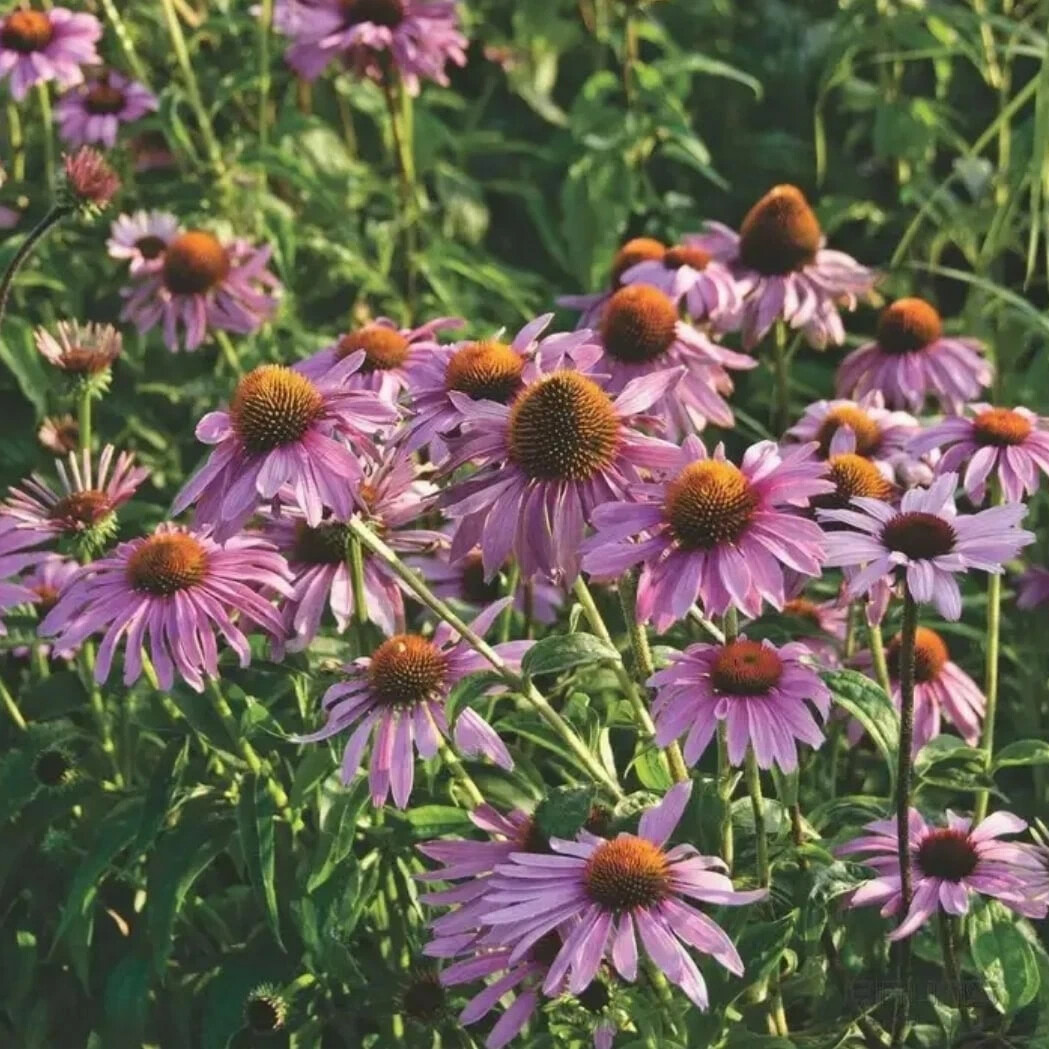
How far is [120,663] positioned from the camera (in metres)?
1.63

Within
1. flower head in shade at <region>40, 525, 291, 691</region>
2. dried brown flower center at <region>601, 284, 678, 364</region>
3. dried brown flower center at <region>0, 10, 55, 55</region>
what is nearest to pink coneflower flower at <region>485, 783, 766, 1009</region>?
flower head in shade at <region>40, 525, 291, 691</region>

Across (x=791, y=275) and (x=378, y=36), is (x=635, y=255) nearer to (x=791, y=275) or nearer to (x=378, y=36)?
(x=791, y=275)

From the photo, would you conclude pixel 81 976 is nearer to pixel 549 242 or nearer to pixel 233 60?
pixel 549 242

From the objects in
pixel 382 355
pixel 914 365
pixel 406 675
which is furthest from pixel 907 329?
pixel 406 675

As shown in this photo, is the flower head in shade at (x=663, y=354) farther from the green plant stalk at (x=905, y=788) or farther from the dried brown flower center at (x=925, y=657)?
the green plant stalk at (x=905, y=788)

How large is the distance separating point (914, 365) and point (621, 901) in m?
0.98

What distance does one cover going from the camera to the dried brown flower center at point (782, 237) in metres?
1.95

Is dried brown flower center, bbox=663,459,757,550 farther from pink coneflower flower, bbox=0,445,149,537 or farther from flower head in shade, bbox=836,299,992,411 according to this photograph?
flower head in shade, bbox=836,299,992,411

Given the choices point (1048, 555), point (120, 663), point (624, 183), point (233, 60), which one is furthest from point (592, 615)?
point (233, 60)

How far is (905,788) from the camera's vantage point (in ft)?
4.05

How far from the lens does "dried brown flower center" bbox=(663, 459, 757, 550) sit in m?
1.18

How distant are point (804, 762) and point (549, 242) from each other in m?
1.32

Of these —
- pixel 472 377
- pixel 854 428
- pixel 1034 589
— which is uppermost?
pixel 472 377

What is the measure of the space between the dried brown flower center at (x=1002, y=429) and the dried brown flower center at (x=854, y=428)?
0.34 feet
